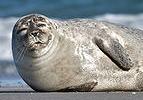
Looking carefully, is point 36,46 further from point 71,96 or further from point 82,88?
point 82,88

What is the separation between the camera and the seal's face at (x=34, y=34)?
21.2 ft

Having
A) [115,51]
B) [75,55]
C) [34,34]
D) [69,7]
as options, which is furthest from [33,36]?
[69,7]

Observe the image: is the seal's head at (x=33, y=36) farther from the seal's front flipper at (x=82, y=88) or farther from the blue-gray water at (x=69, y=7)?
the blue-gray water at (x=69, y=7)

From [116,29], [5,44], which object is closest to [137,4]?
[5,44]

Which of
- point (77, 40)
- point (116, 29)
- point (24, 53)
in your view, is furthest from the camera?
point (116, 29)

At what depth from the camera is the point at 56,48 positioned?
22.4 feet

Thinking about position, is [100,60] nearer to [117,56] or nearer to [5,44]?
[117,56]

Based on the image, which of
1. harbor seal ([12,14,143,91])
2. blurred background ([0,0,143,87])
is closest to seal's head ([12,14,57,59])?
harbor seal ([12,14,143,91])

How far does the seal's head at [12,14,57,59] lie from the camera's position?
21.2 feet

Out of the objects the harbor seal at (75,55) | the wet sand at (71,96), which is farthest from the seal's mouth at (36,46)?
the wet sand at (71,96)

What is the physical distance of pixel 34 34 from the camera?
646 cm

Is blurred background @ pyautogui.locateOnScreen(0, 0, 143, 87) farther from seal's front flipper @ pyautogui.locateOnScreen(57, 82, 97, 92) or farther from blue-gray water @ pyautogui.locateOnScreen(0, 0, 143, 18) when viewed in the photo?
seal's front flipper @ pyautogui.locateOnScreen(57, 82, 97, 92)

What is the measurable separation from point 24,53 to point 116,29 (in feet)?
4.52

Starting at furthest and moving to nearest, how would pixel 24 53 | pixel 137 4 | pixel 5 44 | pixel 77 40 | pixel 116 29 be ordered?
pixel 137 4, pixel 5 44, pixel 116 29, pixel 77 40, pixel 24 53
